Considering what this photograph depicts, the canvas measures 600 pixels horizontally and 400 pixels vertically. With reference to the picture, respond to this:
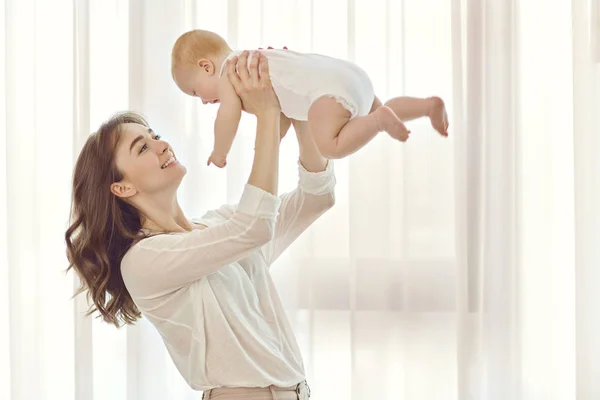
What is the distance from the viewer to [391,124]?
147 cm

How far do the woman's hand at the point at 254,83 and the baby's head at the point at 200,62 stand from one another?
79 millimetres

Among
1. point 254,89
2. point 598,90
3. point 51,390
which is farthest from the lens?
point 51,390

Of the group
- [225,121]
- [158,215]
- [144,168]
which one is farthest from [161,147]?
[225,121]

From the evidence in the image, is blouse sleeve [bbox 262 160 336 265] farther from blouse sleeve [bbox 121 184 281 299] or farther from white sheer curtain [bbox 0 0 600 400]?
white sheer curtain [bbox 0 0 600 400]

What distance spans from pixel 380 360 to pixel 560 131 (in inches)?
33.7

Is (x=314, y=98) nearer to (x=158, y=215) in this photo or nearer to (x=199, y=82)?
(x=199, y=82)

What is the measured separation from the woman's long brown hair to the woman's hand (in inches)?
15.4

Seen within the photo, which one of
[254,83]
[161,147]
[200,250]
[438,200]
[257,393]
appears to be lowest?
[257,393]

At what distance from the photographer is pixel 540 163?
91.5 inches

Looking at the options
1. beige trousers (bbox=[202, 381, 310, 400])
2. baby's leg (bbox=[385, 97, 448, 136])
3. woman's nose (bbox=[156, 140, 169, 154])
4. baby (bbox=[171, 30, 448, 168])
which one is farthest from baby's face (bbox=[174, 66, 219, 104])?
beige trousers (bbox=[202, 381, 310, 400])

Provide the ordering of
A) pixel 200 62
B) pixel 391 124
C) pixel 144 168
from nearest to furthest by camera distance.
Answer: pixel 391 124 → pixel 200 62 → pixel 144 168

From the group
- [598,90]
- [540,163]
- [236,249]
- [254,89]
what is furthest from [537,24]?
[236,249]

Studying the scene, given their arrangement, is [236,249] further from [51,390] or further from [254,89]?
[51,390]

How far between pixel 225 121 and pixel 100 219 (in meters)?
0.43
